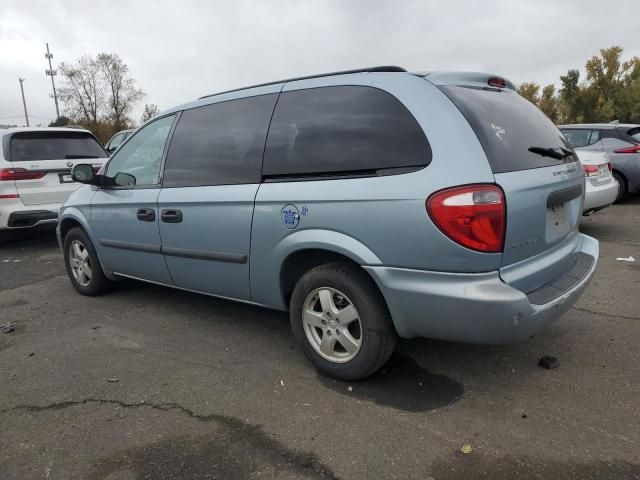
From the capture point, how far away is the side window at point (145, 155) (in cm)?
397

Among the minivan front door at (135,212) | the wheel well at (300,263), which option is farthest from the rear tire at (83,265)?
the wheel well at (300,263)

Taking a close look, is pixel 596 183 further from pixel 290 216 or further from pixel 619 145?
pixel 290 216

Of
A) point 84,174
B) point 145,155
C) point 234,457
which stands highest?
point 145,155

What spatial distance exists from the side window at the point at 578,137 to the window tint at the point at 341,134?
24.6 feet

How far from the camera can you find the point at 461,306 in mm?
2412

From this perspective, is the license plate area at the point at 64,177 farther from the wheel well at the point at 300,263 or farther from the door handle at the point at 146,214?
the wheel well at the point at 300,263

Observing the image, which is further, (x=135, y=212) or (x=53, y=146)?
(x=53, y=146)

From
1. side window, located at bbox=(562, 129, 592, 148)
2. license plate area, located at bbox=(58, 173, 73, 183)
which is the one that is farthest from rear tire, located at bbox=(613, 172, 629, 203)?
license plate area, located at bbox=(58, 173, 73, 183)

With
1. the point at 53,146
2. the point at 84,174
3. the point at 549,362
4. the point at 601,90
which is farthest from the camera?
the point at 601,90

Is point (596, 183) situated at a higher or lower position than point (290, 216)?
lower

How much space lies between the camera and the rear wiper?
9.32ft

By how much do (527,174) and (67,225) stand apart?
4.33 meters

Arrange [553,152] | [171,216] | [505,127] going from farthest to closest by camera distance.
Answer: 1. [171,216]
2. [553,152]
3. [505,127]

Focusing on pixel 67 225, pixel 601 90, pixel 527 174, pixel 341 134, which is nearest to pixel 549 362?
pixel 527 174
